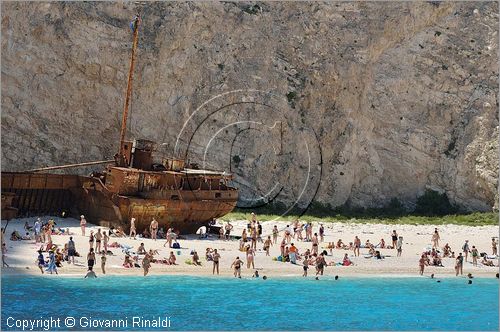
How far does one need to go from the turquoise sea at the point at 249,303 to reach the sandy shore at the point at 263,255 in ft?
3.22

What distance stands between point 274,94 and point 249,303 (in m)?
30.2

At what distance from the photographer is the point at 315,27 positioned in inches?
2199

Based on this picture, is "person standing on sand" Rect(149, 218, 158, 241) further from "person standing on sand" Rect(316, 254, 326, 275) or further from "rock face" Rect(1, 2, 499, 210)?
"rock face" Rect(1, 2, 499, 210)

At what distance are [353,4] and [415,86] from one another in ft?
27.2

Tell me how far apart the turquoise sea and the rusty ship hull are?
835cm

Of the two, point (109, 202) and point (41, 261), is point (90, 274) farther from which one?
point (109, 202)

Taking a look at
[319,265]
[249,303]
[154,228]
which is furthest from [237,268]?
[154,228]

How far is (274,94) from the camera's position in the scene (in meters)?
52.1

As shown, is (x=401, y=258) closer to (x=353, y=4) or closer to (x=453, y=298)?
(x=453, y=298)

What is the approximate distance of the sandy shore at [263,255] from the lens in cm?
2658

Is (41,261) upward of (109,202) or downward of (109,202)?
downward

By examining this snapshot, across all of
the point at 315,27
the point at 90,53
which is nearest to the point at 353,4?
the point at 315,27

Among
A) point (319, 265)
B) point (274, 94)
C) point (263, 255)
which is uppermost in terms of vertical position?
point (274, 94)

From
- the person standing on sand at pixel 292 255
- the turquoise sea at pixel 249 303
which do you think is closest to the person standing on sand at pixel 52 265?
the turquoise sea at pixel 249 303
